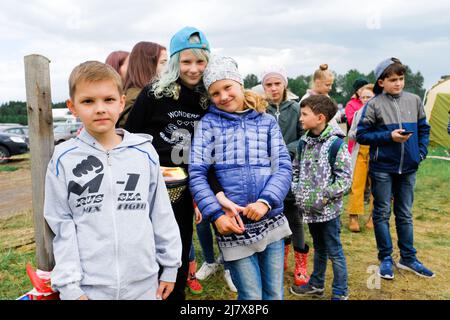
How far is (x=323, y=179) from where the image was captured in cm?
297

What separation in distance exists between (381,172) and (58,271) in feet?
9.83

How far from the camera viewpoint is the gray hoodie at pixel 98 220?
1687 mm

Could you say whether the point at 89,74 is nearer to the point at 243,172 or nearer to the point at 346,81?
the point at 243,172

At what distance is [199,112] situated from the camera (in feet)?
8.25

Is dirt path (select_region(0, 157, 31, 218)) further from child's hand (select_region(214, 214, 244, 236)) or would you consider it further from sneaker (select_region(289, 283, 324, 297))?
child's hand (select_region(214, 214, 244, 236))

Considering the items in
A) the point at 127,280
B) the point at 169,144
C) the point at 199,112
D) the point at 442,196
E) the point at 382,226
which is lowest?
the point at 442,196

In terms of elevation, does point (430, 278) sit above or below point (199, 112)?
below

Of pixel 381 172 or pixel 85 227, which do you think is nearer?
pixel 85 227

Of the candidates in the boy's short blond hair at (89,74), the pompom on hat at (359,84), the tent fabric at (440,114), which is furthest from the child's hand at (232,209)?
the tent fabric at (440,114)

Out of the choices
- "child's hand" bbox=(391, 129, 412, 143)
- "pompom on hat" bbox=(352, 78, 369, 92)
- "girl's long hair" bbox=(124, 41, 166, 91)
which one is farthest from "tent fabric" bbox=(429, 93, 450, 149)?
"girl's long hair" bbox=(124, 41, 166, 91)

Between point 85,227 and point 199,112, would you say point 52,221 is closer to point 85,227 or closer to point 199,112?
point 85,227

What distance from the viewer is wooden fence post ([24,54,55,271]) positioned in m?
1.87

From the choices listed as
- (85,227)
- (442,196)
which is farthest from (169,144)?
(442,196)

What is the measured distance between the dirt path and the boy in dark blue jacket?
20.3 ft
